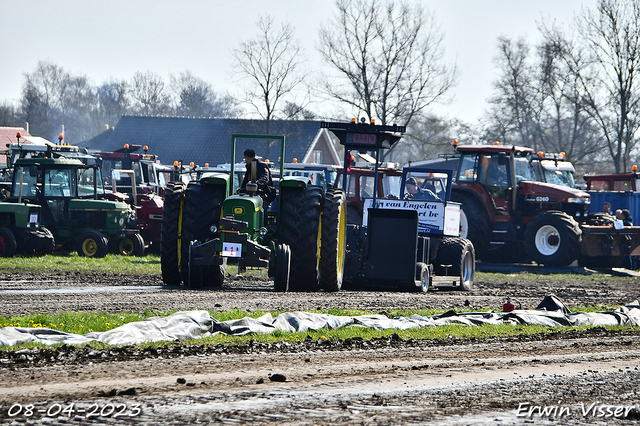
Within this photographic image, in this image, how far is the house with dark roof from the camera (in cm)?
5175

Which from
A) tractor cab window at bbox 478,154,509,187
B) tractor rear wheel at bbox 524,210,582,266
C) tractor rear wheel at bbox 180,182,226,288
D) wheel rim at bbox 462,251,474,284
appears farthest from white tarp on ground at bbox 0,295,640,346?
tractor cab window at bbox 478,154,509,187

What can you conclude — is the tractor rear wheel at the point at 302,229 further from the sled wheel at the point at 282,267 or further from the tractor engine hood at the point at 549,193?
the tractor engine hood at the point at 549,193

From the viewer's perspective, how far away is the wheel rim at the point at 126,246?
1983 centimetres

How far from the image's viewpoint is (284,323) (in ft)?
26.8

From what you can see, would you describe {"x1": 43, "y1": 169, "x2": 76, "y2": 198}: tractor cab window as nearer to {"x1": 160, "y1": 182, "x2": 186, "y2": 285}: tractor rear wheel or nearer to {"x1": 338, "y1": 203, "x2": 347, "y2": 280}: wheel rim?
{"x1": 160, "y1": 182, "x2": 186, "y2": 285}: tractor rear wheel

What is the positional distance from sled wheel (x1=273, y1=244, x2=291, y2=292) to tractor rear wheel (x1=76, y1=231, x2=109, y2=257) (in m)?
8.49

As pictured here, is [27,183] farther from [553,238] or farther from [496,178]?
[553,238]

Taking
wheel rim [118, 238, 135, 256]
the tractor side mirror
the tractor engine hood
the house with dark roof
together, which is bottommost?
wheel rim [118, 238, 135, 256]

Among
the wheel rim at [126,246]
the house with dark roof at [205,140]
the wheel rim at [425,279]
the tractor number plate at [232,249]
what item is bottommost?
the wheel rim at [425,279]

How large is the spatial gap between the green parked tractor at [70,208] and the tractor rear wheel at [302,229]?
872 cm

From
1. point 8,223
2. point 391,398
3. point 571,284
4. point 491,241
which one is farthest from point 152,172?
point 391,398

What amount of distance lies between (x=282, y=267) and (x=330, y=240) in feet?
2.90

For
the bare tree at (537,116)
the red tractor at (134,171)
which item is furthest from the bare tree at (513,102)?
the red tractor at (134,171)

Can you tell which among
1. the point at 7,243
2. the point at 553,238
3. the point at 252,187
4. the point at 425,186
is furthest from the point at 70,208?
the point at 553,238
